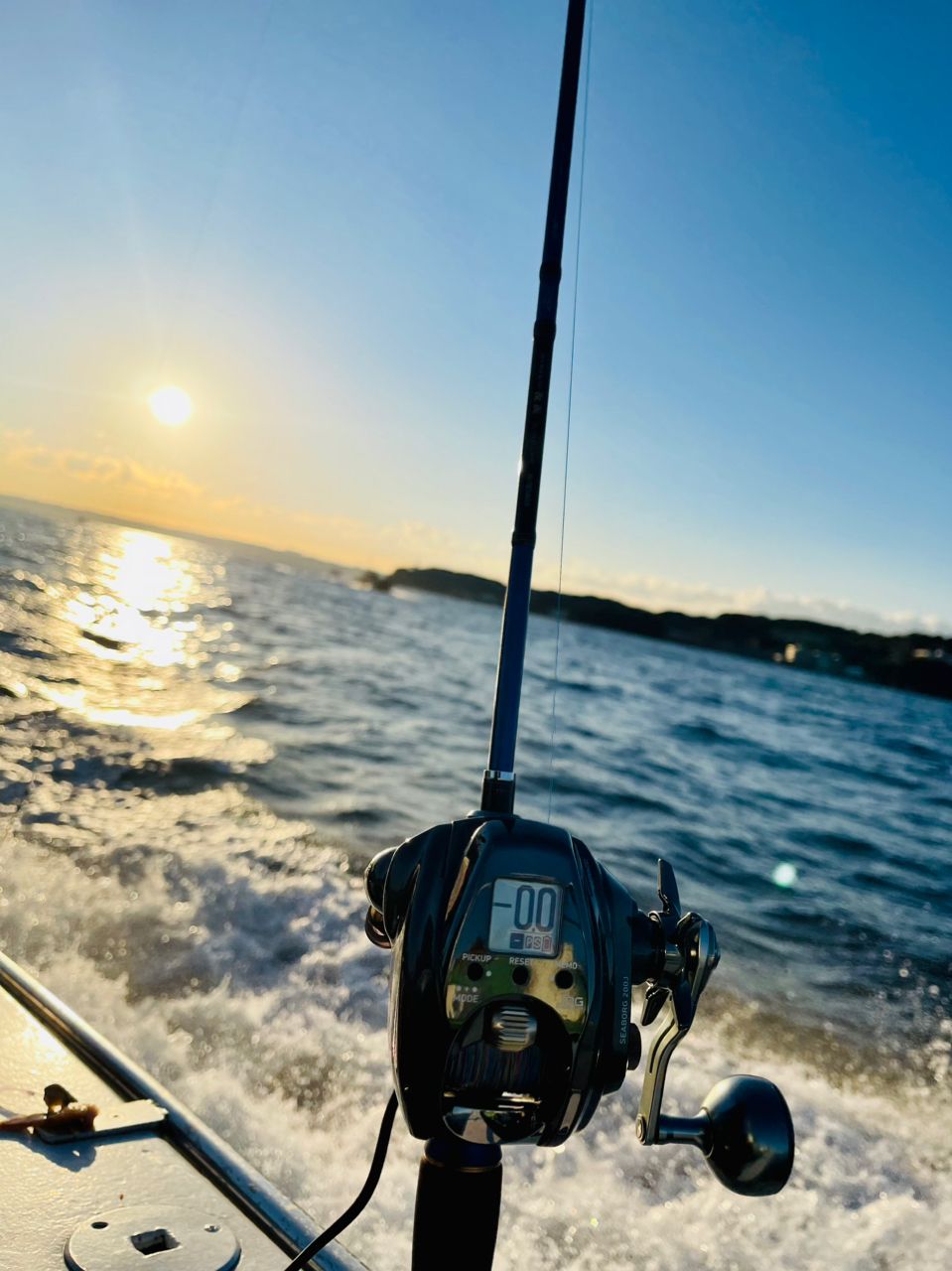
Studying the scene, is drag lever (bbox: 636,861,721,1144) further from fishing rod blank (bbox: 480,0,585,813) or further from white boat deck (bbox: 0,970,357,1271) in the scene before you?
white boat deck (bbox: 0,970,357,1271)

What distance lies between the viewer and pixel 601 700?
19297 millimetres

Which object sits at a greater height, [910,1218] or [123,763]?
[123,763]

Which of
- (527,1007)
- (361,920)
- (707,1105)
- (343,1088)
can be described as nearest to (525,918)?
(527,1007)

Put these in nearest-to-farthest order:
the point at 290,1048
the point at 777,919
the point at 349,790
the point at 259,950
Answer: the point at 290,1048 < the point at 259,950 < the point at 777,919 < the point at 349,790

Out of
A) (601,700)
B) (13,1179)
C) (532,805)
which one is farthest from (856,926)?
(601,700)

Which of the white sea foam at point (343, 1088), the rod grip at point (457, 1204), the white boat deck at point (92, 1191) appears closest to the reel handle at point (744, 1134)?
the rod grip at point (457, 1204)

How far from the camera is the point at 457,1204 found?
1154 millimetres

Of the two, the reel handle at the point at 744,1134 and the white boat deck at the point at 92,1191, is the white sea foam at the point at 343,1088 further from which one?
the reel handle at the point at 744,1134

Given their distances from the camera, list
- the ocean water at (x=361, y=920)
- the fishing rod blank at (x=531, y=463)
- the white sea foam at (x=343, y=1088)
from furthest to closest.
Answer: the ocean water at (x=361, y=920) → the white sea foam at (x=343, y=1088) → the fishing rod blank at (x=531, y=463)

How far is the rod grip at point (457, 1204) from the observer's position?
1152 millimetres

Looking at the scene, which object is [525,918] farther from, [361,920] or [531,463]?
[361,920]

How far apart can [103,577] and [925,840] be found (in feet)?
70.8

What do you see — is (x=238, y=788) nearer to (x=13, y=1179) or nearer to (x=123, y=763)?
(x=123, y=763)

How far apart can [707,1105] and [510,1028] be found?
30 cm
